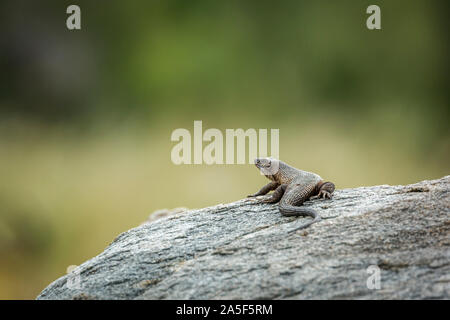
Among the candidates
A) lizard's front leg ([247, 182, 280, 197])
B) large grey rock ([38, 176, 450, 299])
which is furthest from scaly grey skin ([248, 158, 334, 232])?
large grey rock ([38, 176, 450, 299])

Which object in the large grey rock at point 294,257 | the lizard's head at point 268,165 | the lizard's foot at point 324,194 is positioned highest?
the lizard's head at point 268,165

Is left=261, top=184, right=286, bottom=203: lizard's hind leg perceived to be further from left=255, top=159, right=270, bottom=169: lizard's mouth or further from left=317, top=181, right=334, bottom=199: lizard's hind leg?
left=255, top=159, right=270, bottom=169: lizard's mouth

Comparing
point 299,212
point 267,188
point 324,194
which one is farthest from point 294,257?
point 267,188

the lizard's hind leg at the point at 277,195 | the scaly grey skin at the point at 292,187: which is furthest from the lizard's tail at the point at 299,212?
the lizard's hind leg at the point at 277,195

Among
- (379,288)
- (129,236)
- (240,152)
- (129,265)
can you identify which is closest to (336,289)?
(379,288)

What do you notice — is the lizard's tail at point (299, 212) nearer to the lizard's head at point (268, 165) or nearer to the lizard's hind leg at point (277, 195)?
the lizard's hind leg at point (277, 195)

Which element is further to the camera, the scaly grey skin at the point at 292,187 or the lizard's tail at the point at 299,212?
the scaly grey skin at the point at 292,187
